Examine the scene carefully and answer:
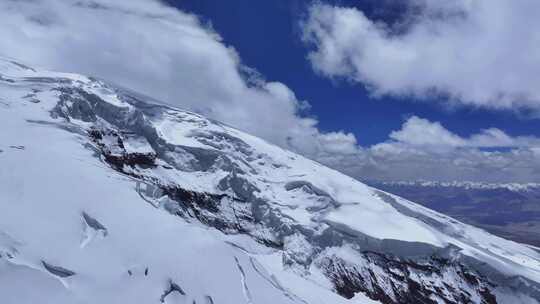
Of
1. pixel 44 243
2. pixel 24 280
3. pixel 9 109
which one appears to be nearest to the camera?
pixel 24 280

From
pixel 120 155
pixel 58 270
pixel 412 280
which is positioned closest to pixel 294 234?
pixel 412 280

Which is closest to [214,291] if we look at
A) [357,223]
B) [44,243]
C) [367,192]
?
[44,243]

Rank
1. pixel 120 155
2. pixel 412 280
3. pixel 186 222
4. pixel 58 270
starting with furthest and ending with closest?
pixel 412 280 → pixel 120 155 → pixel 186 222 → pixel 58 270

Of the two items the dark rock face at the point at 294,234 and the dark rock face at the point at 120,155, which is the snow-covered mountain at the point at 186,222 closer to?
the dark rock face at the point at 294,234

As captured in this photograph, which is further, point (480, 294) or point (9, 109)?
point (480, 294)

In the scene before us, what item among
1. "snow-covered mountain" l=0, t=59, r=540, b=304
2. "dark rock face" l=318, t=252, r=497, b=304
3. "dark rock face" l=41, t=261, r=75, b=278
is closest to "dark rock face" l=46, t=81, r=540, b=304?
"dark rock face" l=318, t=252, r=497, b=304

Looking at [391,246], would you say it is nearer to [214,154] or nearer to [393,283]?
[393,283]

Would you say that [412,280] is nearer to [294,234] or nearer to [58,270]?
[294,234]
